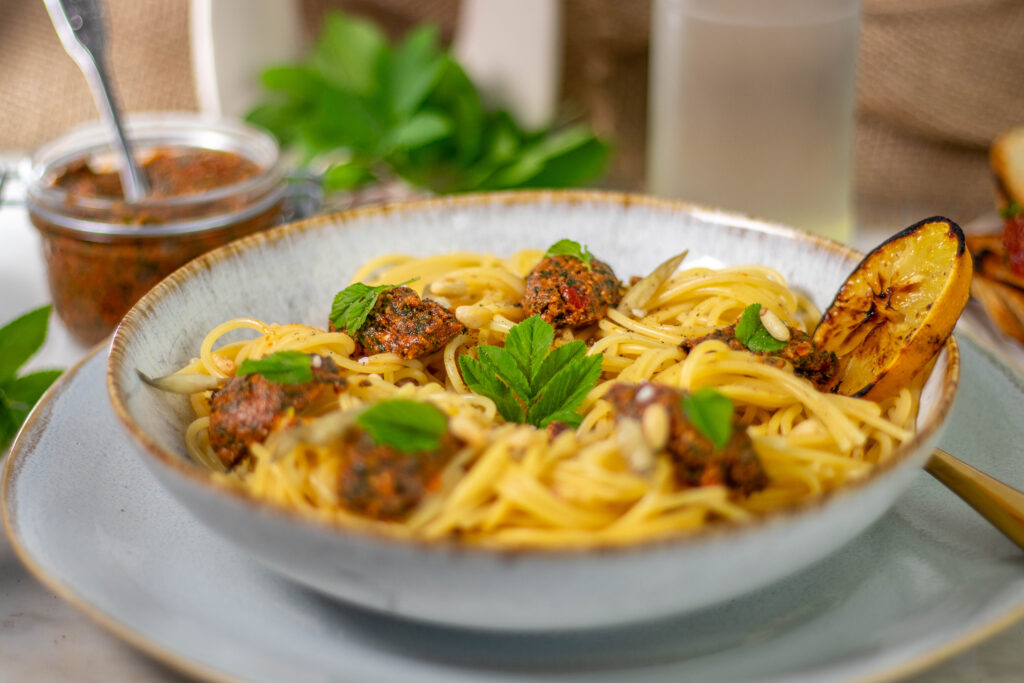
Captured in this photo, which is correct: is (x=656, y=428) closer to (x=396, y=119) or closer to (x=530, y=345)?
(x=530, y=345)

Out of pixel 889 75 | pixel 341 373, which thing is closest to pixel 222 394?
pixel 341 373

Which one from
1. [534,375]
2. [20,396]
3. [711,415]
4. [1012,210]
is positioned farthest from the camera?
[1012,210]

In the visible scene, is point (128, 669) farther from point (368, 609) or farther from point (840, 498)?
point (840, 498)

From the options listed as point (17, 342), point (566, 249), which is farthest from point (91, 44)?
point (566, 249)

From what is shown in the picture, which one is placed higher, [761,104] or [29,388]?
[761,104]

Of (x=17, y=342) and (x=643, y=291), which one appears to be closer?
(x=17, y=342)

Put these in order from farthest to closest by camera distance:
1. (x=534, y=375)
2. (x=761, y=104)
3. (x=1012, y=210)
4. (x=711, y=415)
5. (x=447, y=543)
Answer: (x=761, y=104), (x=1012, y=210), (x=534, y=375), (x=711, y=415), (x=447, y=543)

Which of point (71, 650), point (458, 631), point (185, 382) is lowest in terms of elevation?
point (71, 650)

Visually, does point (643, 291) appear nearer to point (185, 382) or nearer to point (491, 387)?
point (491, 387)
